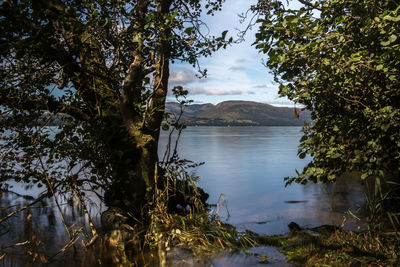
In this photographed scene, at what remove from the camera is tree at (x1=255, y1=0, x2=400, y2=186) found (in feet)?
15.8

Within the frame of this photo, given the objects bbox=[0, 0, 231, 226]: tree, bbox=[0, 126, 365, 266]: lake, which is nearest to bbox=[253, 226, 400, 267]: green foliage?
bbox=[0, 126, 365, 266]: lake

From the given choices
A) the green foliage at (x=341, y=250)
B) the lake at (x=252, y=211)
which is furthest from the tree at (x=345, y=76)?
the lake at (x=252, y=211)

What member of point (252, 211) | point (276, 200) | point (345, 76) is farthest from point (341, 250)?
point (276, 200)

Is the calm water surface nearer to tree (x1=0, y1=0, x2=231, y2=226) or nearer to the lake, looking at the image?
the lake

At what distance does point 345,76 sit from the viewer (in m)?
5.74

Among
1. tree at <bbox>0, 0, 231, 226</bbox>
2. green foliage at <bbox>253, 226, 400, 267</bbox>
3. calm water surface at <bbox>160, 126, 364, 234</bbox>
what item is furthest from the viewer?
calm water surface at <bbox>160, 126, 364, 234</bbox>

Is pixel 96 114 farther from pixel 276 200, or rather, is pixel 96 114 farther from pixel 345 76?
pixel 276 200

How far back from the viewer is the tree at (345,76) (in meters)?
4.83

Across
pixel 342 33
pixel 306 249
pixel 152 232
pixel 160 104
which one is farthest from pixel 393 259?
pixel 160 104

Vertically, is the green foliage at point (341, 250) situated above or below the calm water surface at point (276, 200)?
above

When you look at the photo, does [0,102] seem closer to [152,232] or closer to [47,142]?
[47,142]

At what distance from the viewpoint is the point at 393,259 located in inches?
177

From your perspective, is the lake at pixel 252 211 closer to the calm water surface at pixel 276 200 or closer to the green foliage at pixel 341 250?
the calm water surface at pixel 276 200

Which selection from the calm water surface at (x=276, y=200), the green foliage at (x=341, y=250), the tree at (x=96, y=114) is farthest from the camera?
the calm water surface at (x=276, y=200)
